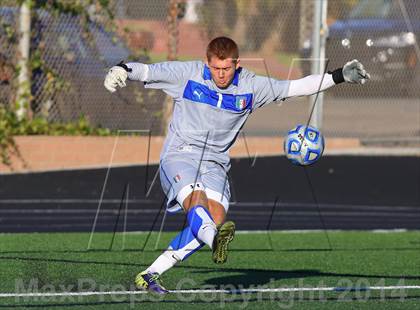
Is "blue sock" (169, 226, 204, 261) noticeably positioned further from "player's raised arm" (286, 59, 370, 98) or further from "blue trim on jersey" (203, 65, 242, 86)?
"player's raised arm" (286, 59, 370, 98)

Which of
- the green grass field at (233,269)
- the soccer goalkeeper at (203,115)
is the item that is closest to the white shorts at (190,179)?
the soccer goalkeeper at (203,115)

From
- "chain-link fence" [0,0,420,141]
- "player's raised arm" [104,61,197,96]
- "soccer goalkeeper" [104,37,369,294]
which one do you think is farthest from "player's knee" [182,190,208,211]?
"chain-link fence" [0,0,420,141]

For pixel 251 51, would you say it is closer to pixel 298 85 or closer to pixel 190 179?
pixel 298 85

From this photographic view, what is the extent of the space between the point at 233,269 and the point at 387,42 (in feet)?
34.5

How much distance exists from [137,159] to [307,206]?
3314mm

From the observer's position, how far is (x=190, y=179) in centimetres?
809

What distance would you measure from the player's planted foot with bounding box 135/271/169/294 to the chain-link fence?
32.0 ft

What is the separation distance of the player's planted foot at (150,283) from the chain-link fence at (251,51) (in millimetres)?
9765

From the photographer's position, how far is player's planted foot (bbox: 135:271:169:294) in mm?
8000

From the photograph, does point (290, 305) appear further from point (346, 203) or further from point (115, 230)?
point (346, 203)

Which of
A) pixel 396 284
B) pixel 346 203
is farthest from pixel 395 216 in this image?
pixel 396 284

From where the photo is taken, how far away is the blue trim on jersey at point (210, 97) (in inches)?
325

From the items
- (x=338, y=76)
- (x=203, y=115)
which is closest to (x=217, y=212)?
(x=203, y=115)

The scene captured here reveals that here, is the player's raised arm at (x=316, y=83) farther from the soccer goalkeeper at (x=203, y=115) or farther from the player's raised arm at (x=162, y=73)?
the player's raised arm at (x=162, y=73)
